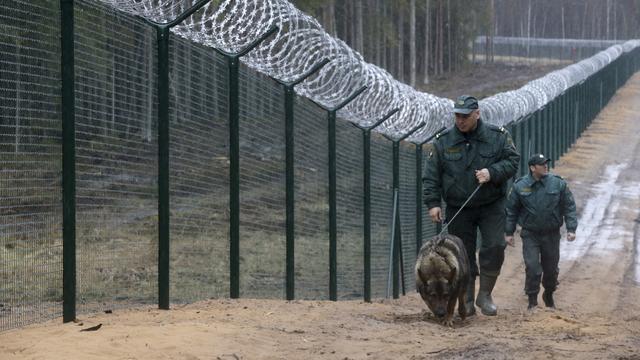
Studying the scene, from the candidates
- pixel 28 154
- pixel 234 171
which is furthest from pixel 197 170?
pixel 28 154

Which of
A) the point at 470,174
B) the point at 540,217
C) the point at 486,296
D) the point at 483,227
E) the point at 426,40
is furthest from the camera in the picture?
the point at 426,40

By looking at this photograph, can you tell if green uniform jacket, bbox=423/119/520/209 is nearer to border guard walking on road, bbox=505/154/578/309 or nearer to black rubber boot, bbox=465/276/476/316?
black rubber boot, bbox=465/276/476/316

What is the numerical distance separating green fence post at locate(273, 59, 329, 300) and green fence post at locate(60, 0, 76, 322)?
3172 mm

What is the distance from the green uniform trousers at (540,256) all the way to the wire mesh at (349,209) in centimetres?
179

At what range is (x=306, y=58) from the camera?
12375mm

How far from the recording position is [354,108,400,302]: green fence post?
13.1 metres

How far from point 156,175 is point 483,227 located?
2796mm

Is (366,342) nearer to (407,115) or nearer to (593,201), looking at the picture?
(407,115)

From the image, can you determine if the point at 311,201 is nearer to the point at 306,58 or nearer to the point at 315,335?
the point at 306,58

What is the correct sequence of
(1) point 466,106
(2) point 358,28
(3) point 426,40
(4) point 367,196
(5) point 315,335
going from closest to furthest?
1. (5) point 315,335
2. (1) point 466,106
3. (4) point 367,196
4. (2) point 358,28
5. (3) point 426,40

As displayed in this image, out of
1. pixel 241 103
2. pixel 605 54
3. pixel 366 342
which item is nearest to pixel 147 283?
pixel 241 103

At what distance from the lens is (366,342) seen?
8.34 metres

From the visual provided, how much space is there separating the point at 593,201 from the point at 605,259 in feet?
25.7

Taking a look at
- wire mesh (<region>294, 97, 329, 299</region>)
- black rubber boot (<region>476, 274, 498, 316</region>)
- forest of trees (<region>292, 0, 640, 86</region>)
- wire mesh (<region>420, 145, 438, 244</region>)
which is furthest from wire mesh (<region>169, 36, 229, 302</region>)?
forest of trees (<region>292, 0, 640, 86</region>)
